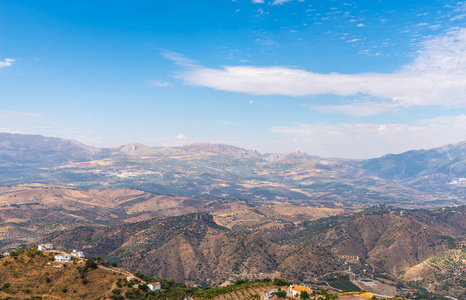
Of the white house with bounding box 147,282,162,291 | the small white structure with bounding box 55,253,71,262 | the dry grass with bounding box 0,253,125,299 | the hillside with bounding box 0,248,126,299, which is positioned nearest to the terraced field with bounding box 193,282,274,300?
the white house with bounding box 147,282,162,291

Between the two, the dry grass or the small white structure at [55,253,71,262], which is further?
the small white structure at [55,253,71,262]

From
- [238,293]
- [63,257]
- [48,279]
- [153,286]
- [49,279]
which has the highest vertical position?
[63,257]

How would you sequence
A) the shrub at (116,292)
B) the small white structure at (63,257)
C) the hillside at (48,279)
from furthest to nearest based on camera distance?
the small white structure at (63,257) → the hillside at (48,279) → the shrub at (116,292)

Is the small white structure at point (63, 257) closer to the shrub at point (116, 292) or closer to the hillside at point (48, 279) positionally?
Result: the hillside at point (48, 279)

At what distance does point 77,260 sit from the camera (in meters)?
96.4

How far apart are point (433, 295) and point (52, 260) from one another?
184m

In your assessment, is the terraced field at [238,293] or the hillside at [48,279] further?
the terraced field at [238,293]

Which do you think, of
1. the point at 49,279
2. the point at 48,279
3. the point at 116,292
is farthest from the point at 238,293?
the point at 48,279

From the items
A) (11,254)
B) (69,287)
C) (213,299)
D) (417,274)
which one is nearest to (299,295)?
(213,299)

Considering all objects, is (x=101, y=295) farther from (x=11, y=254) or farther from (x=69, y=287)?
(x=11, y=254)

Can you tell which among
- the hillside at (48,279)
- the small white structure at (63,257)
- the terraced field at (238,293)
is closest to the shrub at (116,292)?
the hillside at (48,279)

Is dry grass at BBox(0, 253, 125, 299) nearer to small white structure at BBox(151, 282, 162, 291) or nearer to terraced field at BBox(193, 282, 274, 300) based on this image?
small white structure at BBox(151, 282, 162, 291)

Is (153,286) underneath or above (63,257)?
underneath

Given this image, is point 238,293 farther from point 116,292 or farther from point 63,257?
point 63,257
